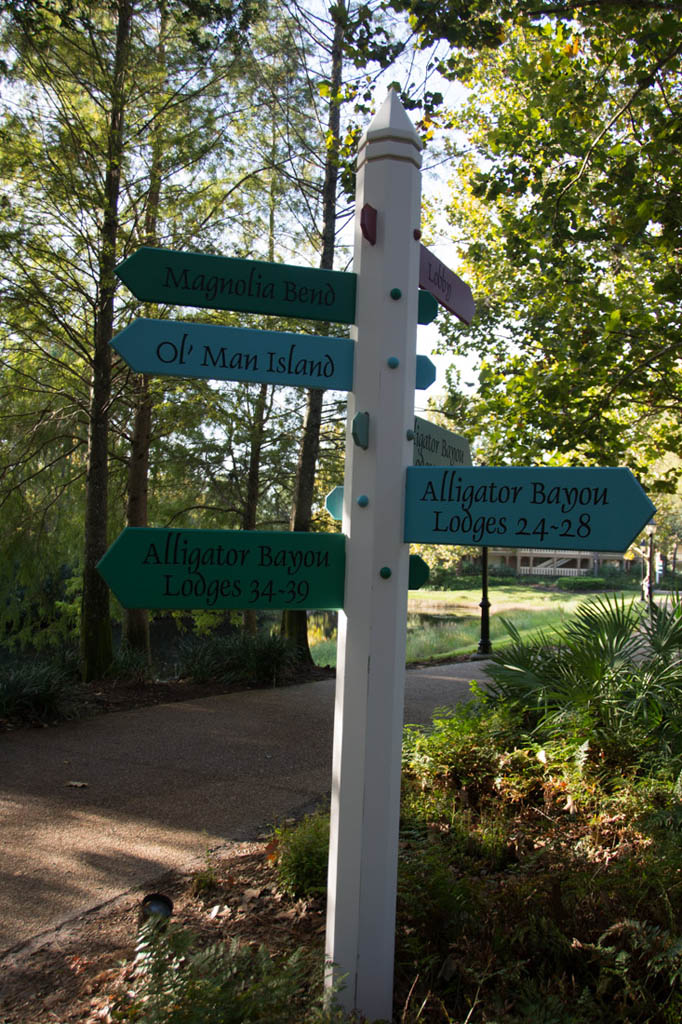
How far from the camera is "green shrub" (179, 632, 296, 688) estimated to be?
10273mm

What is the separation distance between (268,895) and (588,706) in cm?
263

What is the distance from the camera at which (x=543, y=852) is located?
12.1ft

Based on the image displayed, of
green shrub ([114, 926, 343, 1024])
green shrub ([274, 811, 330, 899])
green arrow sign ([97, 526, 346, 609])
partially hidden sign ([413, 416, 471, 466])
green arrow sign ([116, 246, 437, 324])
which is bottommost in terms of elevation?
green shrub ([274, 811, 330, 899])

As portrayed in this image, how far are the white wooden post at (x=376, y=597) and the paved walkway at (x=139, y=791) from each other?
197 cm

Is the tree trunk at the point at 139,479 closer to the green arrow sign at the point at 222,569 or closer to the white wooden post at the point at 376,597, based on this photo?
the white wooden post at the point at 376,597

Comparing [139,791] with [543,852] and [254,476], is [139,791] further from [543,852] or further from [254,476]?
[254,476]

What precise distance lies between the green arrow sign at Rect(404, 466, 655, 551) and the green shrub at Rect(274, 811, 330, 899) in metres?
2.20

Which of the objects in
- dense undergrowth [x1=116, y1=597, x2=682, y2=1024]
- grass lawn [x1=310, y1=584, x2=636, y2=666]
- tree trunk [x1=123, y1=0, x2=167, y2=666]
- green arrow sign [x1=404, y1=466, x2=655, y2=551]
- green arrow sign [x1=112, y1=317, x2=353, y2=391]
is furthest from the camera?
grass lawn [x1=310, y1=584, x2=636, y2=666]

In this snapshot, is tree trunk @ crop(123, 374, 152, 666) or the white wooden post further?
tree trunk @ crop(123, 374, 152, 666)

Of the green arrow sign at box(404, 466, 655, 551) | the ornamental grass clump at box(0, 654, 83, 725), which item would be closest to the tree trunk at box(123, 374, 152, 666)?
the ornamental grass clump at box(0, 654, 83, 725)

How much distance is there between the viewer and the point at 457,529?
2342mm

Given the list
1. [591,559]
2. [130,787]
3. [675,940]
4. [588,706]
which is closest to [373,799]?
[675,940]

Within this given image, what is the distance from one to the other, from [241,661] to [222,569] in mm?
8606

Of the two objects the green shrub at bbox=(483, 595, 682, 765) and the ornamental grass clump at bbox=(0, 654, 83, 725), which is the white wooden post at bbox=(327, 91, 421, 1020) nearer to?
the green shrub at bbox=(483, 595, 682, 765)
